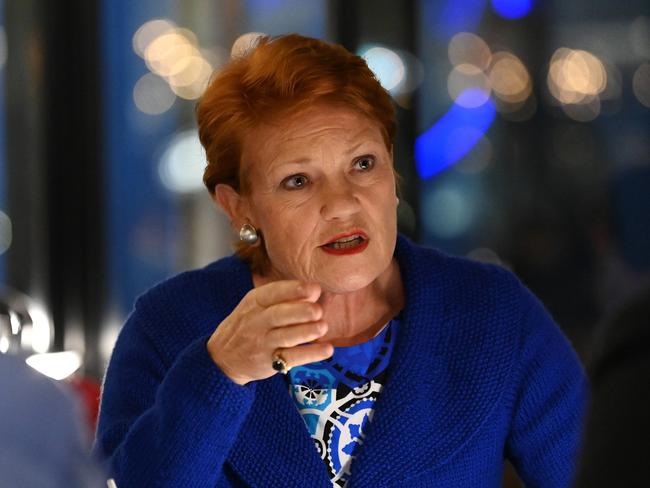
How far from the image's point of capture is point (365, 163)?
1.74 metres

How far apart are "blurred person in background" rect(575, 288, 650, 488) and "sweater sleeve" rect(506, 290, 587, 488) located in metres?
1.12

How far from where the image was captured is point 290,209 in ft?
5.65

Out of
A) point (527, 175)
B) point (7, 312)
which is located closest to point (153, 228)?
point (527, 175)

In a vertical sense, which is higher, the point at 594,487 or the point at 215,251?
the point at 594,487

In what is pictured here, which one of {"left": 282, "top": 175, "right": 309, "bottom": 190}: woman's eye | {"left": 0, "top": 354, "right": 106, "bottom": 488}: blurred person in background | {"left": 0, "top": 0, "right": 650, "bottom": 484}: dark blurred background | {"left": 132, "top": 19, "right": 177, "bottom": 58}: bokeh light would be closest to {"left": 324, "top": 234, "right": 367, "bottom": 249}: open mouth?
{"left": 282, "top": 175, "right": 309, "bottom": 190}: woman's eye

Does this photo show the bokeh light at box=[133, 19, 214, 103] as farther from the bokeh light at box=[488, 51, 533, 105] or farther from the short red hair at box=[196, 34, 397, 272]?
the short red hair at box=[196, 34, 397, 272]

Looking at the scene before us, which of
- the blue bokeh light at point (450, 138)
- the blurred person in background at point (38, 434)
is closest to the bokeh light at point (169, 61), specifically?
the blue bokeh light at point (450, 138)

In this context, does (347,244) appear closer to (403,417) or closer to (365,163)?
(365,163)

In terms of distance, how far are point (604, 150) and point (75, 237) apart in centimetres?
227

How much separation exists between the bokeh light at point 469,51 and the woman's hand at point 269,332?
2.75 meters

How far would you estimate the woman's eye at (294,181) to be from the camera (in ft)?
5.67

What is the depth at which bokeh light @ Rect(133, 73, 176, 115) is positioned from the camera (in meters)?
4.61

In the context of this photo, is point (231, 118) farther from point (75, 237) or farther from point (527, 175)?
point (75, 237)

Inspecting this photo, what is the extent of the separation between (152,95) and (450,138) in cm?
135
